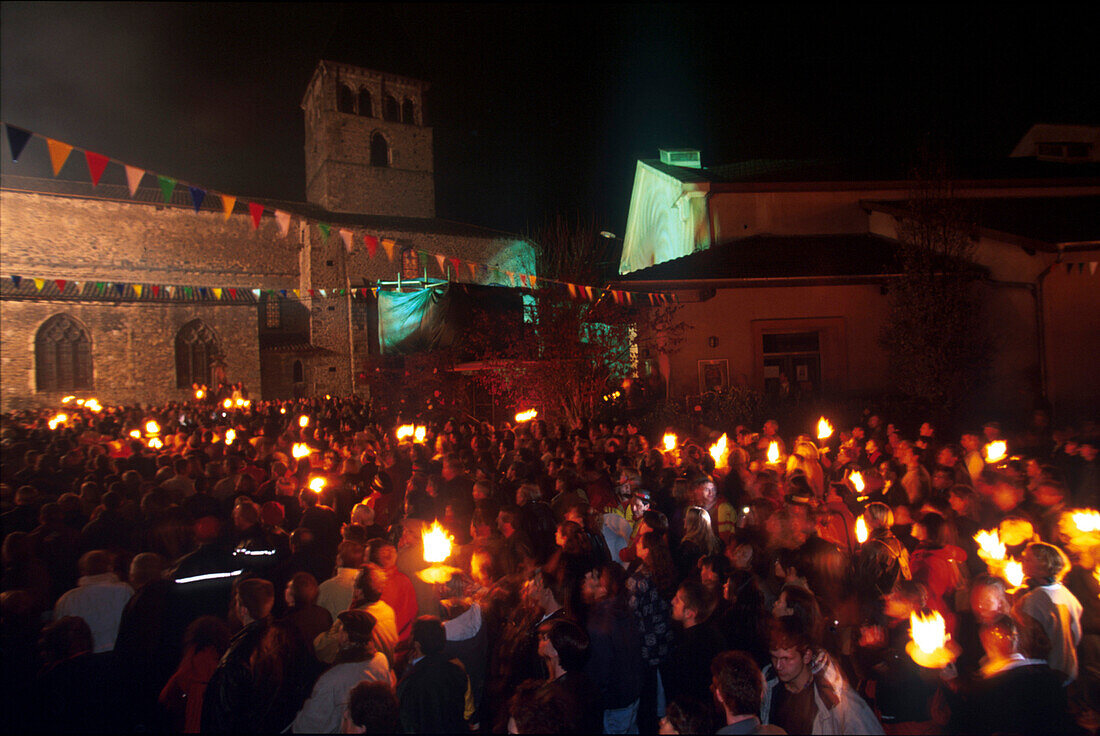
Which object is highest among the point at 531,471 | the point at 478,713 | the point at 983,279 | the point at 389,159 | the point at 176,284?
the point at 389,159

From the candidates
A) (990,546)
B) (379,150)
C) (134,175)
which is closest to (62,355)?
(379,150)

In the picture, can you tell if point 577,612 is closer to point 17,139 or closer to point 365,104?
point 17,139

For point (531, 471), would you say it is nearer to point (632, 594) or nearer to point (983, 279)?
point (632, 594)

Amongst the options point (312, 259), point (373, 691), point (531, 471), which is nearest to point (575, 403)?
point (531, 471)

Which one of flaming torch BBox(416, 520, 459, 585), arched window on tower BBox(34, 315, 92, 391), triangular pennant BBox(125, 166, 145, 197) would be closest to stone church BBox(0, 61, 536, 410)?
arched window on tower BBox(34, 315, 92, 391)

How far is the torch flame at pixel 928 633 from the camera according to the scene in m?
3.68

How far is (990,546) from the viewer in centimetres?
510

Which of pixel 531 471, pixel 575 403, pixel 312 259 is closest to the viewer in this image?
pixel 531 471

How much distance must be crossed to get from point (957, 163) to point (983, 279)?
770cm

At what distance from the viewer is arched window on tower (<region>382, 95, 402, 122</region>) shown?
43916 mm

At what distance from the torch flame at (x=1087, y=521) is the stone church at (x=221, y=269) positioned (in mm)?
27199

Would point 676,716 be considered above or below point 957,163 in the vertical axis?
below

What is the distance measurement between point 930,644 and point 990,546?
75.7 inches

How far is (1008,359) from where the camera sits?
50.1ft
